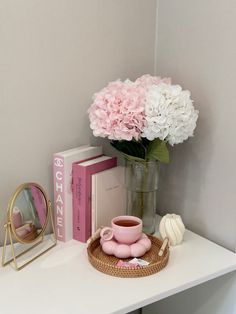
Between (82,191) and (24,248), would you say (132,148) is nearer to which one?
(82,191)

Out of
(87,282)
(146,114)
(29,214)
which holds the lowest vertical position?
(87,282)

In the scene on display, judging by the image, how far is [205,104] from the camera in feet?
3.76

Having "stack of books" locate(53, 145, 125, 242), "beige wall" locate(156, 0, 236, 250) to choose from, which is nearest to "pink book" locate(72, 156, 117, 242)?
"stack of books" locate(53, 145, 125, 242)

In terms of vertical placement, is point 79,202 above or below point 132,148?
below

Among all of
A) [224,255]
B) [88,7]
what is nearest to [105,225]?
[224,255]

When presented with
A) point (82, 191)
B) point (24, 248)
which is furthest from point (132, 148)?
point (24, 248)

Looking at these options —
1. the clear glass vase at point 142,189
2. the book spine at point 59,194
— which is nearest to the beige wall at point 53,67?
the book spine at point 59,194

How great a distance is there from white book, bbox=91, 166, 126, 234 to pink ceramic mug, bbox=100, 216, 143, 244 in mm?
84

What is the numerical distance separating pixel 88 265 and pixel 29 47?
1.95 feet

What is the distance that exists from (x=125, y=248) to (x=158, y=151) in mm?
278

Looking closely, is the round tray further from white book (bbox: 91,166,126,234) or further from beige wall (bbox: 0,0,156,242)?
beige wall (bbox: 0,0,156,242)

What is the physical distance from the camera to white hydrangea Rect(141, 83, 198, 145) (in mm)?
1021

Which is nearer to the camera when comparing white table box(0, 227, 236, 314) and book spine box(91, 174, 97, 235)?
white table box(0, 227, 236, 314)

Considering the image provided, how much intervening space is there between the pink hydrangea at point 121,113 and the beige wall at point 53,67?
0.14 meters
